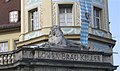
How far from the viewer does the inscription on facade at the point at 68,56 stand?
87.8ft

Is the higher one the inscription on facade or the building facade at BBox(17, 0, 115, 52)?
the building facade at BBox(17, 0, 115, 52)

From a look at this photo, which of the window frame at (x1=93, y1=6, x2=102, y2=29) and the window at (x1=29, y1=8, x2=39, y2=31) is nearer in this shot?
the window at (x1=29, y1=8, x2=39, y2=31)

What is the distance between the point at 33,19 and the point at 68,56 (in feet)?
38.5

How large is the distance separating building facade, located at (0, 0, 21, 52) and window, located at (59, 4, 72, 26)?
6403mm

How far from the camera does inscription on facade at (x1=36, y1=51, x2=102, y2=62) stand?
26.8m

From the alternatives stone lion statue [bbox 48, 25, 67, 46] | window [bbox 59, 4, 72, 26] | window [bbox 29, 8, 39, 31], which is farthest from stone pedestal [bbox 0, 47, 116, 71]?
window [bbox 29, 8, 39, 31]

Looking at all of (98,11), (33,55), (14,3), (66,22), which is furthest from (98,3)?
(33,55)

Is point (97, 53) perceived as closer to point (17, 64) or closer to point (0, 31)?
point (17, 64)

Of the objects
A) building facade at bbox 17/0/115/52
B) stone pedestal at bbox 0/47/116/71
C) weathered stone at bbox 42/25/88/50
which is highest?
building facade at bbox 17/0/115/52

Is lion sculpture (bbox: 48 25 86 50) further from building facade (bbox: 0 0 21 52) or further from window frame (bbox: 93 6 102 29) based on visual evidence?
building facade (bbox: 0 0 21 52)

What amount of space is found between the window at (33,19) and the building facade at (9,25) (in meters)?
3.90

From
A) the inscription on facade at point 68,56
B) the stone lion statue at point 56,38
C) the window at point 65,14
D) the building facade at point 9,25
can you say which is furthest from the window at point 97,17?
the inscription on facade at point 68,56

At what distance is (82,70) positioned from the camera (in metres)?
27.3

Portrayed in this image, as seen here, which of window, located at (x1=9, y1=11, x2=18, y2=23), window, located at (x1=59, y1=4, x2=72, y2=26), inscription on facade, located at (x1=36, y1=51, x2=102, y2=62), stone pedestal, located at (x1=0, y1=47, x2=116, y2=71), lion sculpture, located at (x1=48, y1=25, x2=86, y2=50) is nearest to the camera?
stone pedestal, located at (x1=0, y1=47, x2=116, y2=71)
